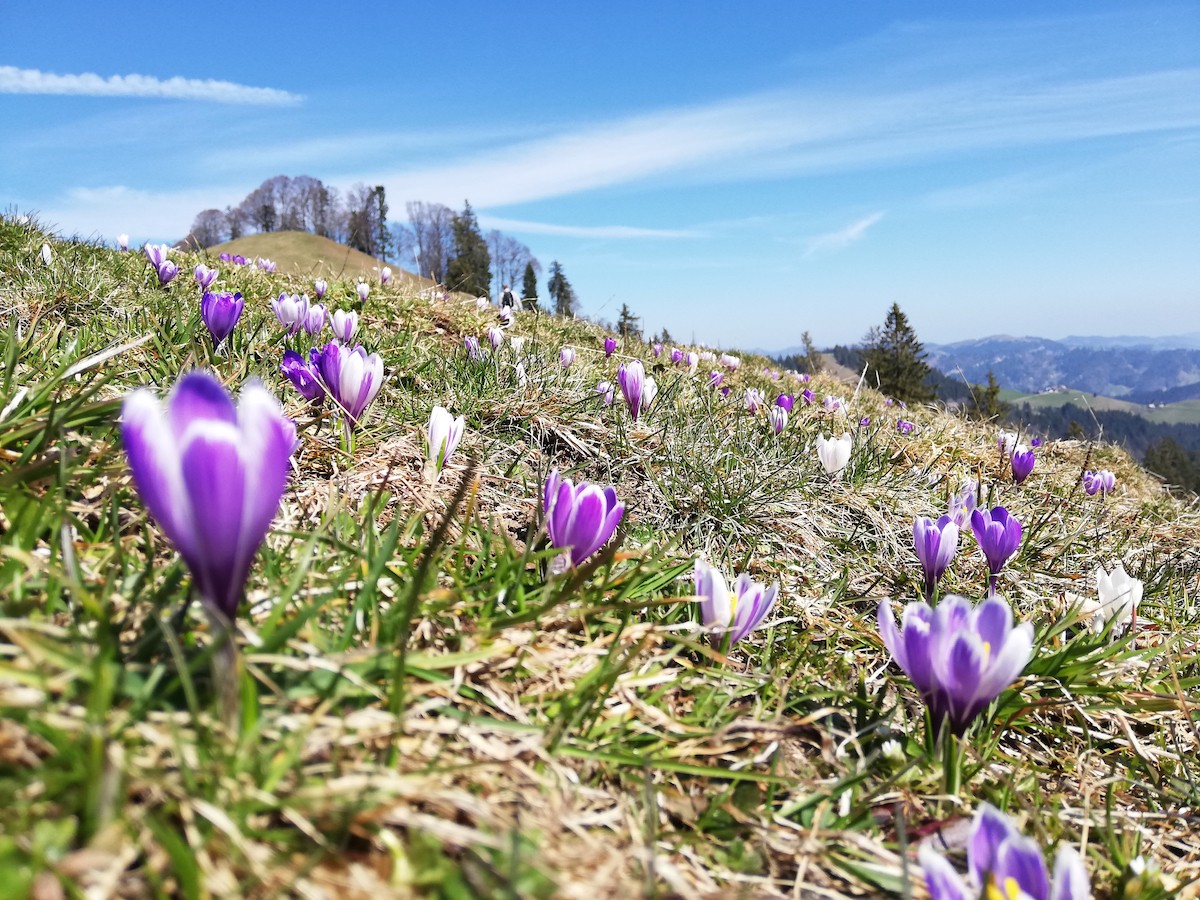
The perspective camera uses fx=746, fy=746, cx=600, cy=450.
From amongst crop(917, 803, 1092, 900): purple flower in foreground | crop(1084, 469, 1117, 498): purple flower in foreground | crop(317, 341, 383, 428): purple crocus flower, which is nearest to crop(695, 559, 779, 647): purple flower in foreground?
crop(917, 803, 1092, 900): purple flower in foreground

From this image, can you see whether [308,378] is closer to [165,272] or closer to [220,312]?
[220,312]

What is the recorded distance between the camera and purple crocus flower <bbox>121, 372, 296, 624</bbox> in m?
1.13

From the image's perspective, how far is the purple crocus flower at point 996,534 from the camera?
3.03 meters

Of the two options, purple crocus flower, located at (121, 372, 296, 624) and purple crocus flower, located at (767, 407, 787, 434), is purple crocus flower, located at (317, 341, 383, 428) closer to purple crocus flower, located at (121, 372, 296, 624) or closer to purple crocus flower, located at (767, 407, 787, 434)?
purple crocus flower, located at (121, 372, 296, 624)

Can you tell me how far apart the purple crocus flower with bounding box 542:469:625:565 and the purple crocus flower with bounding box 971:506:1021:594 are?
170cm

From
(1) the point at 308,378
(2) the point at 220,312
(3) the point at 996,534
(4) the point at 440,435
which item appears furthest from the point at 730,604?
(2) the point at 220,312

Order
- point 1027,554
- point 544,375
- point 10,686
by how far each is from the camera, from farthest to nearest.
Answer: point 544,375 < point 1027,554 < point 10,686

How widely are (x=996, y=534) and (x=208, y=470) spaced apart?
116 inches

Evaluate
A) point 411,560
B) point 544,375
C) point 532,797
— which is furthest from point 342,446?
point 532,797

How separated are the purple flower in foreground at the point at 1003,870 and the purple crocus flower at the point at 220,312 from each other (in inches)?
139

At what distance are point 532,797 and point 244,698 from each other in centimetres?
58

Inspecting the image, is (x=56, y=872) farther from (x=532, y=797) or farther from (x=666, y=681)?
(x=666, y=681)

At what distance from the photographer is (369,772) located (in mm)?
1268

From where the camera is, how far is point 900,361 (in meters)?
56.0
